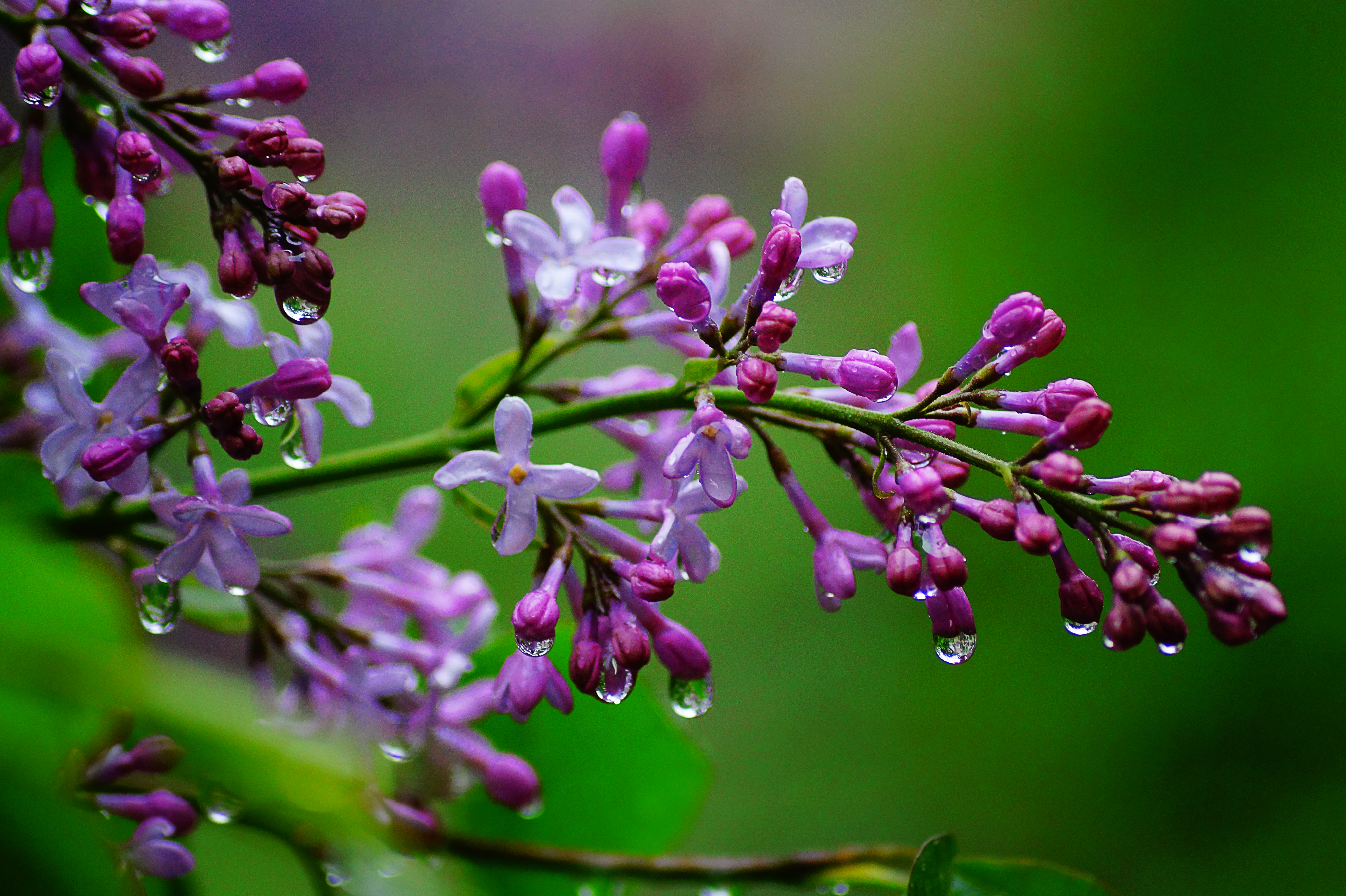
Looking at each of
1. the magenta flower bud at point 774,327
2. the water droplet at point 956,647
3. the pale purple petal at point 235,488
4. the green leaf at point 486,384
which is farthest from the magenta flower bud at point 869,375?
Answer: the pale purple petal at point 235,488

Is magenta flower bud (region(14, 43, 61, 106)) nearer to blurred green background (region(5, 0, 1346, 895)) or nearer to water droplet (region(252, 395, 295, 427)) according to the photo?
water droplet (region(252, 395, 295, 427))

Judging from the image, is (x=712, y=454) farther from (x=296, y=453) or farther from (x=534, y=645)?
(x=296, y=453)

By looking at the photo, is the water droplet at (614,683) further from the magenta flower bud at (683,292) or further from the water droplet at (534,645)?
the magenta flower bud at (683,292)

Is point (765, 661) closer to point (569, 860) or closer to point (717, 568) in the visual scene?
point (569, 860)

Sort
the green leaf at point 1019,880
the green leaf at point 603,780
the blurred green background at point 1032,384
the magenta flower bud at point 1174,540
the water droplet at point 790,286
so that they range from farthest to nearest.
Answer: the blurred green background at point 1032,384 < the green leaf at point 603,780 < the green leaf at point 1019,880 < the water droplet at point 790,286 < the magenta flower bud at point 1174,540

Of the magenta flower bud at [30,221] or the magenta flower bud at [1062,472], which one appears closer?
the magenta flower bud at [1062,472]

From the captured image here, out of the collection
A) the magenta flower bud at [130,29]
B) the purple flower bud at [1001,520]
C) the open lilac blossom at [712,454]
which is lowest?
the open lilac blossom at [712,454]

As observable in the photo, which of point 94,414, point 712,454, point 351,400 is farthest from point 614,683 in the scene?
point 94,414
